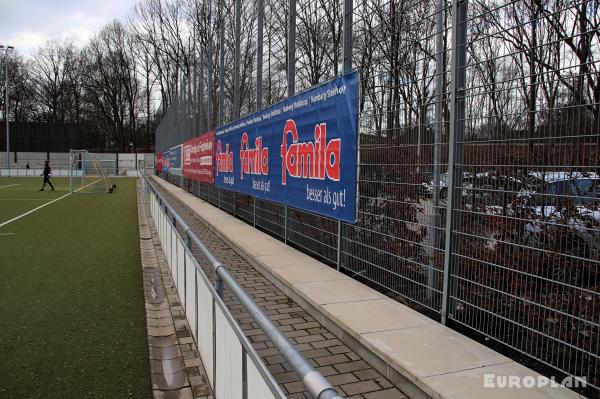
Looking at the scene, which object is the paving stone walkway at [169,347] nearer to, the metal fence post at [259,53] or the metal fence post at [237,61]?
the metal fence post at [259,53]

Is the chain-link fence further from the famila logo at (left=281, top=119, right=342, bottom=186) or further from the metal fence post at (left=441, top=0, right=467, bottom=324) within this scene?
the famila logo at (left=281, top=119, right=342, bottom=186)

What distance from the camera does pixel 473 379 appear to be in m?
3.08

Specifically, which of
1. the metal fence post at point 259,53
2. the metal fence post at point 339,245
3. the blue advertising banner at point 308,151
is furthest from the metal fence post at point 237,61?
the metal fence post at point 339,245

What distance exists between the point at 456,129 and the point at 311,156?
3036 mm

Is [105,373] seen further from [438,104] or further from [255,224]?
[255,224]

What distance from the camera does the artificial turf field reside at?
371 cm

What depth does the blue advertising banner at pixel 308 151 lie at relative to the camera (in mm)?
Answer: 5676

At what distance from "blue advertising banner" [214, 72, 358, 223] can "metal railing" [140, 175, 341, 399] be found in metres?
2.02

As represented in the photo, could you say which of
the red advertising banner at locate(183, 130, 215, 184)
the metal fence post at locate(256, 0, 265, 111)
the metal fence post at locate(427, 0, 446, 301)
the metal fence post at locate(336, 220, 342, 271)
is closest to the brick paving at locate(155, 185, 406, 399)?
the metal fence post at locate(336, 220, 342, 271)

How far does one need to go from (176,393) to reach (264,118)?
6.45 metres

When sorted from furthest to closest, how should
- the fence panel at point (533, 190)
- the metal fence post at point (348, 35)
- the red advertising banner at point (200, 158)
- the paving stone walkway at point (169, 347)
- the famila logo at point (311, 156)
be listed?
the red advertising banner at point (200, 158) → the metal fence post at point (348, 35) → the famila logo at point (311, 156) → the paving stone walkway at point (169, 347) → the fence panel at point (533, 190)

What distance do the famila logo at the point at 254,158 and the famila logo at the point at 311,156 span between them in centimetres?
118

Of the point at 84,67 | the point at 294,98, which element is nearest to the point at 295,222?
the point at 294,98

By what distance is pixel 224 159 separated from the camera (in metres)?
12.9
